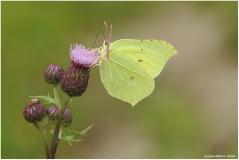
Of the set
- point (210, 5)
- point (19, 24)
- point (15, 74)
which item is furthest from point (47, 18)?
point (210, 5)

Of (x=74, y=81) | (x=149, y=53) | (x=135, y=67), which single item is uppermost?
(x=149, y=53)

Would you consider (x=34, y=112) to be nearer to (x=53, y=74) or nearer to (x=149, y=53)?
(x=53, y=74)

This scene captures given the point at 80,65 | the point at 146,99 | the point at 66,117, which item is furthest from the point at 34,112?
the point at 146,99

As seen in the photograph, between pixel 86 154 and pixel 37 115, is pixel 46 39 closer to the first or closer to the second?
pixel 86 154

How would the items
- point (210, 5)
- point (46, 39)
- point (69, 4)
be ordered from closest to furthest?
point (46, 39)
point (69, 4)
point (210, 5)

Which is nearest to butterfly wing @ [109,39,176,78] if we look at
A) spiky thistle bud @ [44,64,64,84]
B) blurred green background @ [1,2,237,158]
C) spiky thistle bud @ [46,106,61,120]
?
spiky thistle bud @ [44,64,64,84]
